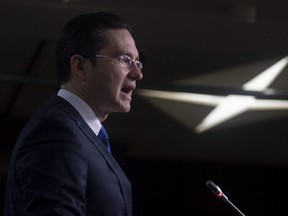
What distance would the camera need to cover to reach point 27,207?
1.05 metres

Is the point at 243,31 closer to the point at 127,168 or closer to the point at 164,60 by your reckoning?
the point at 164,60

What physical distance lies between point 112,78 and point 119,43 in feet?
0.24

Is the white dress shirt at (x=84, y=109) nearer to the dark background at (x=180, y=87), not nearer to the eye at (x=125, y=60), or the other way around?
the eye at (x=125, y=60)

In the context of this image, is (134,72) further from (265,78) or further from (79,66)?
(265,78)

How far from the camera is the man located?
1.06 m

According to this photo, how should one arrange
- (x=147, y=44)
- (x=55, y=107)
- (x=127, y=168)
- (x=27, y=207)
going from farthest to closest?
1. (x=127, y=168)
2. (x=147, y=44)
3. (x=55, y=107)
4. (x=27, y=207)

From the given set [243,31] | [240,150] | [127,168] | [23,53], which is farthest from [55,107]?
[240,150]

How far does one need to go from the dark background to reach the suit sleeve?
2.74m

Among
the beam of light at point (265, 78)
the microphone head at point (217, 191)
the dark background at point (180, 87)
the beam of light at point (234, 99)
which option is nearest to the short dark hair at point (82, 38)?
the microphone head at point (217, 191)

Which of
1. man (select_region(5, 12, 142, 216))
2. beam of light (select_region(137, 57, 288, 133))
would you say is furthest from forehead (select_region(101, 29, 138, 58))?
beam of light (select_region(137, 57, 288, 133))

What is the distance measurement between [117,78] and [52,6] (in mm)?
2688

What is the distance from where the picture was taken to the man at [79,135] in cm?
106

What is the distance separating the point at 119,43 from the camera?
4.35 feet

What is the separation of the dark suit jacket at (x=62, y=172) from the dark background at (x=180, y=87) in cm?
267
